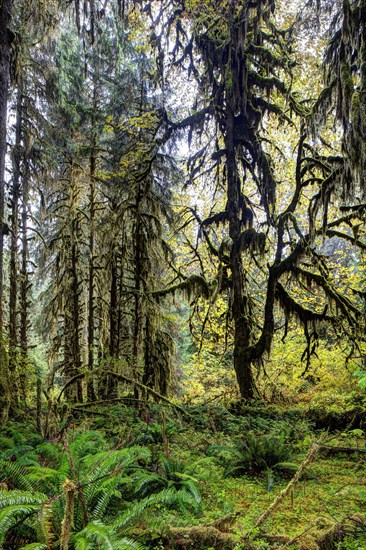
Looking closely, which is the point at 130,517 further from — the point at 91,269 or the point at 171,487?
the point at 91,269

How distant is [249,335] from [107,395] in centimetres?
383

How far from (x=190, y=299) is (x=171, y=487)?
643 cm

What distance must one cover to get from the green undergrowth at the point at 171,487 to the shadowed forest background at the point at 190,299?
0.02 m

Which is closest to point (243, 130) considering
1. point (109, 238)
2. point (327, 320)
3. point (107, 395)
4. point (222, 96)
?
point (222, 96)

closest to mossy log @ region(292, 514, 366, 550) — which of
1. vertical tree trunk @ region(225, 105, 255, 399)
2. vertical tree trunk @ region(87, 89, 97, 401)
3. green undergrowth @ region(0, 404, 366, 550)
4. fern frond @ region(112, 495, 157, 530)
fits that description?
green undergrowth @ region(0, 404, 366, 550)

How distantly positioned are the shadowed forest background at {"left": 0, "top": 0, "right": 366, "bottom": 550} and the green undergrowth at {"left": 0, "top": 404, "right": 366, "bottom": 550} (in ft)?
0.08

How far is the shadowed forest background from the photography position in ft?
9.80

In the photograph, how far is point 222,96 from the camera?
372 inches

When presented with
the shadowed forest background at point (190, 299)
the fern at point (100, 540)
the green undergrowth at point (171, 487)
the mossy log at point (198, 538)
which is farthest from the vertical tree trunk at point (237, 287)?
the fern at point (100, 540)

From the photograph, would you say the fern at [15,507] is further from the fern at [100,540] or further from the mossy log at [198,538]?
the mossy log at [198,538]

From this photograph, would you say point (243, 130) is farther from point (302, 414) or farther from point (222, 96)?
point (302, 414)

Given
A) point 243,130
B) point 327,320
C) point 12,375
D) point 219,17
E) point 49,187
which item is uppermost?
point 219,17

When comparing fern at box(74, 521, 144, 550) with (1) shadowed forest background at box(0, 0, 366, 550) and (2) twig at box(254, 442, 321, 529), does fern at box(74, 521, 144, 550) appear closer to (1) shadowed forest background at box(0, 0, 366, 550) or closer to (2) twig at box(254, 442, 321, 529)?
(1) shadowed forest background at box(0, 0, 366, 550)

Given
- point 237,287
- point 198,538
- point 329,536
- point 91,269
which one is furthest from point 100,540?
point 91,269
